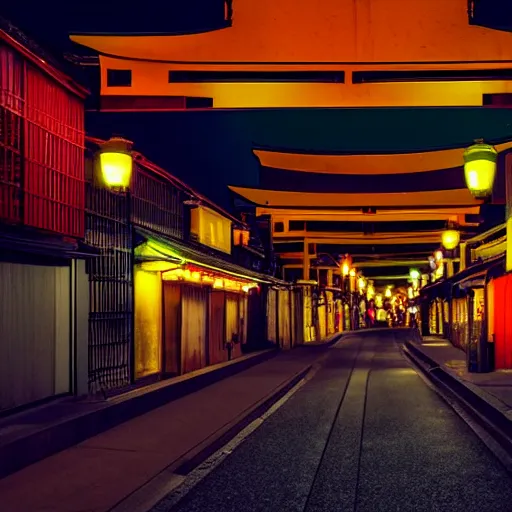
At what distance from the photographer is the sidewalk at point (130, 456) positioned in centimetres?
707

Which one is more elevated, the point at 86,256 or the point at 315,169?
the point at 315,169

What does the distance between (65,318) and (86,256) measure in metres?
1.24

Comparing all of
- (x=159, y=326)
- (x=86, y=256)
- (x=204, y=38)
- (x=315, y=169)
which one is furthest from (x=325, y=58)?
(x=315, y=169)

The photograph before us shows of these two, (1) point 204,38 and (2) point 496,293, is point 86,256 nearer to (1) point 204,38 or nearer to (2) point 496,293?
(1) point 204,38

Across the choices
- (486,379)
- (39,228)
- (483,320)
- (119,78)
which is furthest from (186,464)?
(483,320)

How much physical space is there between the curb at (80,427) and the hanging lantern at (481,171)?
7278mm

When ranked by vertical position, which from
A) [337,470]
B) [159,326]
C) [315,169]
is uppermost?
[315,169]

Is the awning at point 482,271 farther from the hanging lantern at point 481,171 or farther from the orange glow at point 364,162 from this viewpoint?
the hanging lantern at point 481,171

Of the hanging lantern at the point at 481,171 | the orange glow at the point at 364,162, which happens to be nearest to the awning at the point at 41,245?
the hanging lantern at the point at 481,171

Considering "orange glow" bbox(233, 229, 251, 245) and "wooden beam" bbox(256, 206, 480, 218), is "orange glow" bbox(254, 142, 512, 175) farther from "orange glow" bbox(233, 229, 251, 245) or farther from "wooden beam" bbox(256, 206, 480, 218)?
"orange glow" bbox(233, 229, 251, 245)

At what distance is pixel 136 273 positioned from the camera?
1622 cm

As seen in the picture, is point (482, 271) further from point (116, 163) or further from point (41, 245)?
point (41, 245)

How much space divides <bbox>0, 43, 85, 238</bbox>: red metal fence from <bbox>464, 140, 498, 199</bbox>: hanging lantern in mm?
7214

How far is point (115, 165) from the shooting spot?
1323 cm
